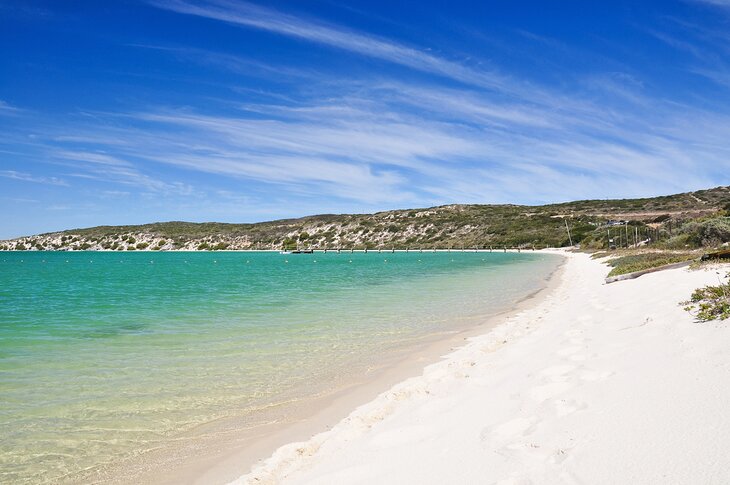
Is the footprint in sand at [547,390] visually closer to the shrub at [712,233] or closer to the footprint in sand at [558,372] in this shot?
the footprint in sand at [558,372]

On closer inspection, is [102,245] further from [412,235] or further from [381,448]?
[381,448]

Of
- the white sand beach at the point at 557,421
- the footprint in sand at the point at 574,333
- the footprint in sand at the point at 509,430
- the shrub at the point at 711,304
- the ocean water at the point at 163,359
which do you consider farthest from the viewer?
the footprint in sand at the point at 574,333

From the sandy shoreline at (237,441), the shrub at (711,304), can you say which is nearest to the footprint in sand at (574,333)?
the shrub at (711,304)

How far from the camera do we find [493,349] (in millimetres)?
9711

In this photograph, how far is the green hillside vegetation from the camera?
99.8 meters

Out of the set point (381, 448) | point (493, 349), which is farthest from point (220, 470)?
point (493, 349)

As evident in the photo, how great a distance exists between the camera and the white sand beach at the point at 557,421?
3.38 metres

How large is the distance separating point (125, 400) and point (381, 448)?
488 cm

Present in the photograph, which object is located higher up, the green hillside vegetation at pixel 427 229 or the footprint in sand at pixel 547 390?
the green hillside vegetation at pixel 427 229

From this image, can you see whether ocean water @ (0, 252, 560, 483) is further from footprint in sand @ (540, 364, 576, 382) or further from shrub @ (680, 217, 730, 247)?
shrub @ (680, 217, 730, 247)

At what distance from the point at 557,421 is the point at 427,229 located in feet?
427

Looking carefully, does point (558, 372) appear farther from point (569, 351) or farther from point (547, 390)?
point (569, 351)

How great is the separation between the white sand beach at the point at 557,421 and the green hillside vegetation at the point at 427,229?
193 feet

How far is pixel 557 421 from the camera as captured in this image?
4430mm
